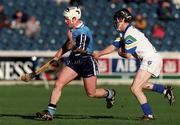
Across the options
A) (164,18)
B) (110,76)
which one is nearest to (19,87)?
(110,76)

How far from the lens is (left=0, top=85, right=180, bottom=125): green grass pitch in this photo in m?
14.1

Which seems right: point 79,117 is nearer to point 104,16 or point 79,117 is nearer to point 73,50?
point 73,50

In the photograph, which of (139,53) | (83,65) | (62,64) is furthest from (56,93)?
(62,64)

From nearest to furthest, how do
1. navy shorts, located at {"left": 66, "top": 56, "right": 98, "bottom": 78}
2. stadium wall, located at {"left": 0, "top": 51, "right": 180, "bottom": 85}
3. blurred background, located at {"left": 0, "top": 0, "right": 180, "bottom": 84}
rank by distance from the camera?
navy shorts, located at {"left": 66, "top": 56, "right": 98, "bottom": 78}, stadium wall, located at {"left": 0, "top": 51, "right": 180, "bottom": 85}, blurred background, located at {"left": 0, "top": 0, "right": 180, "bottom": 84}

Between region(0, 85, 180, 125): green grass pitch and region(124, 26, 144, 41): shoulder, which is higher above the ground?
region(124, 26, 144, 41): shoulder

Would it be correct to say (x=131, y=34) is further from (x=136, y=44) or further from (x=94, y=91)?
(x=94, y=91)

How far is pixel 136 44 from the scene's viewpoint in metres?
14.3

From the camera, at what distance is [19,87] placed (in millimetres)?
26047

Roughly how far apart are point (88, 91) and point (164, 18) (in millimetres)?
17534

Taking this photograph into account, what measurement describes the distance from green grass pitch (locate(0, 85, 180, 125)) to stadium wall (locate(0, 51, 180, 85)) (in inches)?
50.4

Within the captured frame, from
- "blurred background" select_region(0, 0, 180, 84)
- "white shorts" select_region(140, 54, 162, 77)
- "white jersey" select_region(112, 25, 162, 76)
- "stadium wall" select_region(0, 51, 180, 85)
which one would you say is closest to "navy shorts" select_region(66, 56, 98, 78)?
"white jersey" select_region(112, 25, 162, 76)

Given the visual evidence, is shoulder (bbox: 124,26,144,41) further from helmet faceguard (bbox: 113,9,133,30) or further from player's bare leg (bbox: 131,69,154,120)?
player's bare leg (bbox: 131,69,154,120)

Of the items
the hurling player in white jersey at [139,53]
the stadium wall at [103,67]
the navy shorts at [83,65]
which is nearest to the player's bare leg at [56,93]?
the navy shorts at [83,65]

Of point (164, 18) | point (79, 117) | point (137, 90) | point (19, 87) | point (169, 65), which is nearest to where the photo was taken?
point (137, 90)
